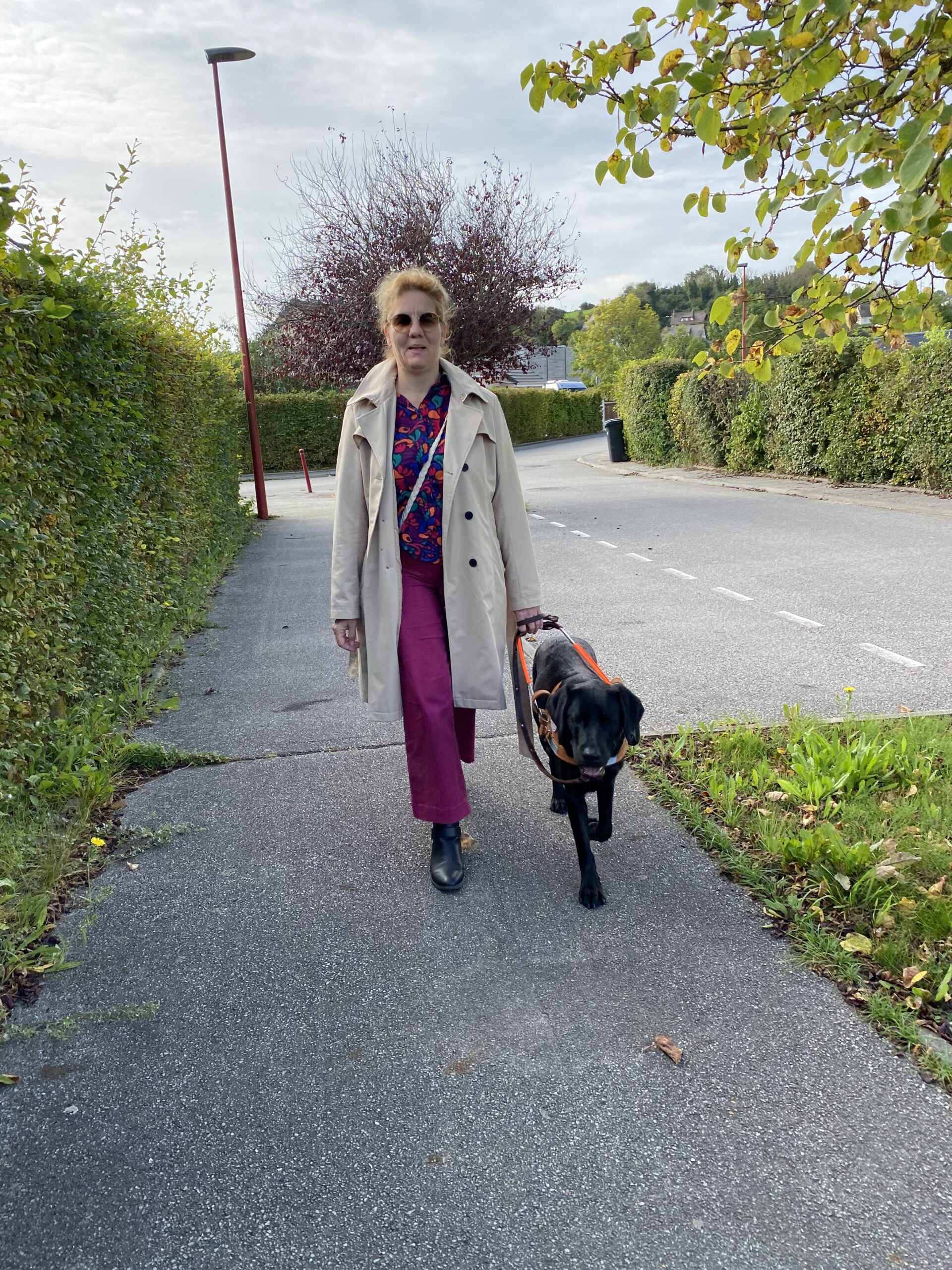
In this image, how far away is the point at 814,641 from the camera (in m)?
6.38

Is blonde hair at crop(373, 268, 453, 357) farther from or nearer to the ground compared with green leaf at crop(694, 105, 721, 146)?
nearer to the ground

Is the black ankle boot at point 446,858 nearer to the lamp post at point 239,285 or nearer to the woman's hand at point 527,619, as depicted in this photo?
the woman's hand at point 527,619

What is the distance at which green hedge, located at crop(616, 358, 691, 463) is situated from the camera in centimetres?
2366

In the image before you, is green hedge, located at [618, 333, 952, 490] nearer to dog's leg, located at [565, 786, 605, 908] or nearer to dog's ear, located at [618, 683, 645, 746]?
dog's ear, located at [618, 683, 645, 746]

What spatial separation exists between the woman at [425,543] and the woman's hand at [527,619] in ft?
0.40

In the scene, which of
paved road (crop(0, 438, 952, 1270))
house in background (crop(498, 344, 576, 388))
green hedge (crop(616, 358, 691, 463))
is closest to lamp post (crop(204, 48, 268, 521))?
green hedge (crop(616, 358, 691, 463))

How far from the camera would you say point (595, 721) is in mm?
3248

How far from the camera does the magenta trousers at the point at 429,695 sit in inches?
138

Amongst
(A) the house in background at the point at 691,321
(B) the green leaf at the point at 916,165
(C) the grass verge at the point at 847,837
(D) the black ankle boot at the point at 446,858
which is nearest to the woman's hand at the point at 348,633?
(D) the black ankle boot at the point at 446,858

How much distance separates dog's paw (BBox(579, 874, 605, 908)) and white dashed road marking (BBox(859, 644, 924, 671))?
10.7ft

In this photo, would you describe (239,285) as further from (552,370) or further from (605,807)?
(552,370)

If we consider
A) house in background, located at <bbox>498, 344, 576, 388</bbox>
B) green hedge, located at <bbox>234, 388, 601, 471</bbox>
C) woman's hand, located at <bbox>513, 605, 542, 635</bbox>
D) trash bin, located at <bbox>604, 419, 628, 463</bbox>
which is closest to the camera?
woman's hand, located at <bbox>513, 605, 542, 635</bbox>

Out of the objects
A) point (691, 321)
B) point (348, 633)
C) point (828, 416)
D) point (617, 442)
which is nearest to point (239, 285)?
point (828, 416)

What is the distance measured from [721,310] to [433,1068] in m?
2.29
